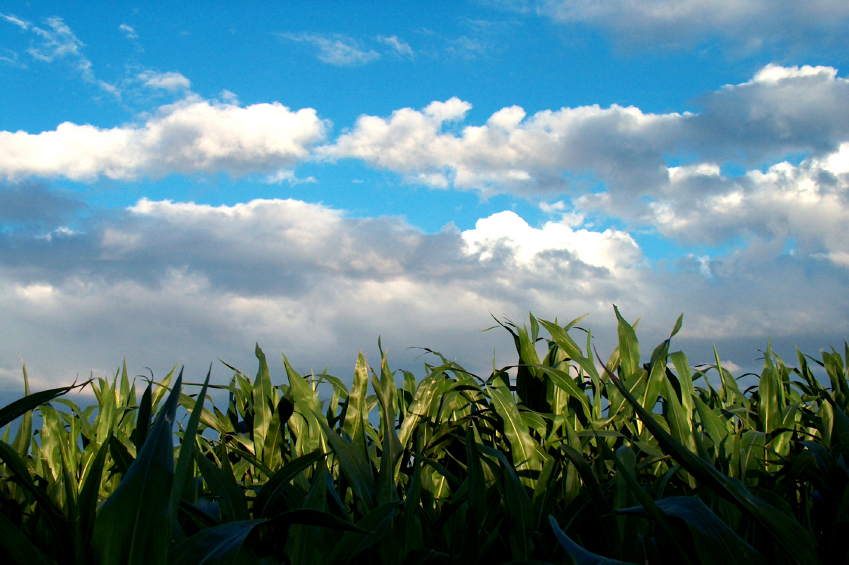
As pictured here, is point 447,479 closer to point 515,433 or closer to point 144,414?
point 515,433

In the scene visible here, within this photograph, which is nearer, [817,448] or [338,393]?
[817,448]

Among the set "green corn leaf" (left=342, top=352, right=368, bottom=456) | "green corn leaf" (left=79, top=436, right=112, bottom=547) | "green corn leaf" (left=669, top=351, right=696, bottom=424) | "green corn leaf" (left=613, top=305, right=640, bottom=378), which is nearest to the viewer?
"green corn leaf" (left=79, top=436, right=112, bottom=547)

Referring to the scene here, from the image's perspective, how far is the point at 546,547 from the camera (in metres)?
0.97

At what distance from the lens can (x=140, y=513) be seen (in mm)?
628

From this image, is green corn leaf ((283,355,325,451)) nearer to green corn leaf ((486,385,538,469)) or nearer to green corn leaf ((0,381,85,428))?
green corn leaf ((486,385,538,469))

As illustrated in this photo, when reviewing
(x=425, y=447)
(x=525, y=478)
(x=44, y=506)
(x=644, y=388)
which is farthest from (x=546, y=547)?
(x=644, y=388)

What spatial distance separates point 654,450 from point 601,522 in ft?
1.79

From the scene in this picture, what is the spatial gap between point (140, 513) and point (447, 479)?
0.89 metres

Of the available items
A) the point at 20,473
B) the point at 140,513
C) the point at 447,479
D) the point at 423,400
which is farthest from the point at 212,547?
the point at 423,400

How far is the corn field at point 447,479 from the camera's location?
0.70m

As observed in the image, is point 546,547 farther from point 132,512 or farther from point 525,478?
point 132,512

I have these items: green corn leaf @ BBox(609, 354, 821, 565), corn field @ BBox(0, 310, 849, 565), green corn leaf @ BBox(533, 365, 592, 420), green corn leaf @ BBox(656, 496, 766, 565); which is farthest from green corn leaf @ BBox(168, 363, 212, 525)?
green corn leaf @ BBox(533, 365, 592, 420)

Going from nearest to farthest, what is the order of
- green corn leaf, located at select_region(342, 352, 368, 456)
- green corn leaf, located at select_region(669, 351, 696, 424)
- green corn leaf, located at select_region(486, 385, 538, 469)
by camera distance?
1. green corn leaf, located at select_region(486, 385, 538, 469)
2. green corn leaf, located at select_region(342, 352, 368, 456)
3. green corn leaf, located at select_region(669, 351, 696, 424)

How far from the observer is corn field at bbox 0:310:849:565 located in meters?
0.70
